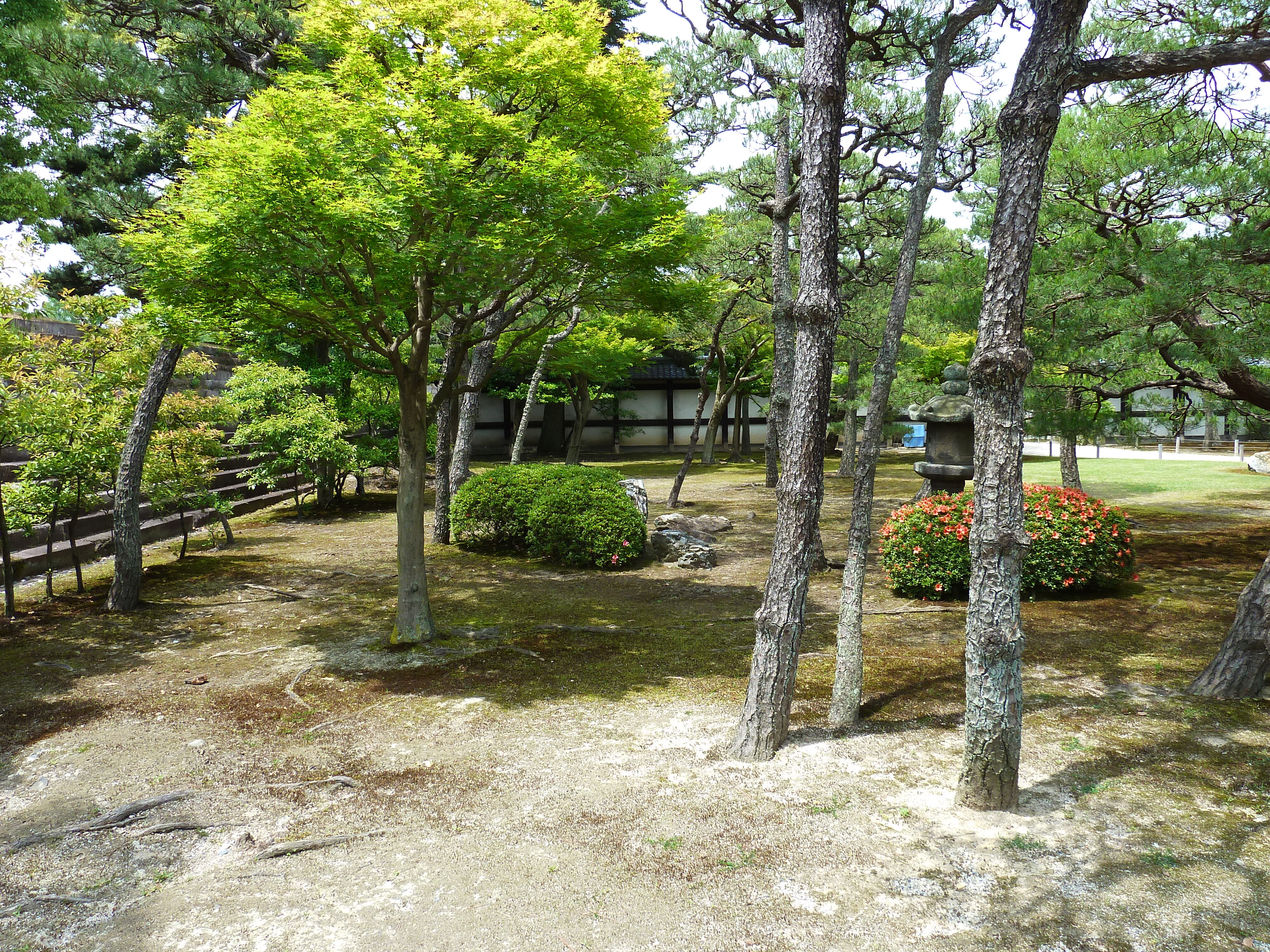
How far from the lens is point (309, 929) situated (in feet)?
10.4

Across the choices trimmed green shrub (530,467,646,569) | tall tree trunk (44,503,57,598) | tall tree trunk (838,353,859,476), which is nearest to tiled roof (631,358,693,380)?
tall tree trunk (838,353,859,476)

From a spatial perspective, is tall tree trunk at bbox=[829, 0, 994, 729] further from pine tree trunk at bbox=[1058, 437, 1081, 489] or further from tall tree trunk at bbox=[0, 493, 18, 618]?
pine tree trunk at bbox=[1058, 437, 1081, 489]

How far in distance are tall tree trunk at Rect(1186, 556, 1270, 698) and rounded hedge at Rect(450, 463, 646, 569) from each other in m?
6.32

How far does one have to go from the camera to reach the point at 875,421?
5191 mm

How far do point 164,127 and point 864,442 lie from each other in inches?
314

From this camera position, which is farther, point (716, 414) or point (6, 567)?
point (716, 414)

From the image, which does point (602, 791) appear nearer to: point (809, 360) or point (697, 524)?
point (809, 360)

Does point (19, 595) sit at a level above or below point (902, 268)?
below

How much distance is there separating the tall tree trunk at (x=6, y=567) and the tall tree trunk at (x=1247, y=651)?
9.79 meters

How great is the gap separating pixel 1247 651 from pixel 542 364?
11068 mm

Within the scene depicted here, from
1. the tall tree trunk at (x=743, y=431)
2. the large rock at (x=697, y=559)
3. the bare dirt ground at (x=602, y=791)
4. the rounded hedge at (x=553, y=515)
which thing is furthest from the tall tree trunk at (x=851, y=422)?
the bare dirt ground at (x=602, y=791)

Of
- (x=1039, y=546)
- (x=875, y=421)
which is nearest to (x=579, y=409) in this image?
(x=1039, y=546)

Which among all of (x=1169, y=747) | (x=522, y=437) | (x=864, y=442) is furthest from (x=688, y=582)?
(x=522, y=437)

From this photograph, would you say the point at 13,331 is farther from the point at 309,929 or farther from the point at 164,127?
the point at 309,929
